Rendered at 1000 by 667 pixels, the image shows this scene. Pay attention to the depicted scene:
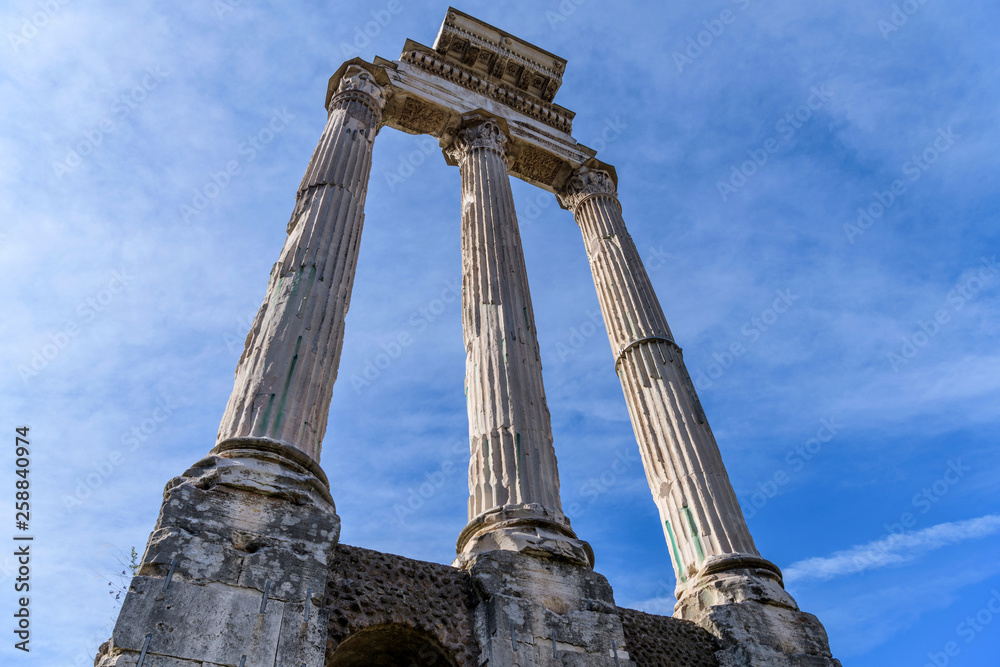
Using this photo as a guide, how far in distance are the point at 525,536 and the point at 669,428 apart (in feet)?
15.0

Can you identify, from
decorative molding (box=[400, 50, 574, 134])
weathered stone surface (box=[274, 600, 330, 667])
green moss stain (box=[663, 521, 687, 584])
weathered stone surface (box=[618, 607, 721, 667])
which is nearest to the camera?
weathered stone surface (box=[274, 600, 330, 667])

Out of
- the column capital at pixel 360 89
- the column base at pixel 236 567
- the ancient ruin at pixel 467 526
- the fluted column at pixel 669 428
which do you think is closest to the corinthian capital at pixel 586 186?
the fluted column at pixel 669 428

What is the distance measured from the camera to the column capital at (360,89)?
14539mm

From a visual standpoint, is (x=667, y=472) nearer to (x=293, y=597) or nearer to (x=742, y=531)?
(x=742, y=531)

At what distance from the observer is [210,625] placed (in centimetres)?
601

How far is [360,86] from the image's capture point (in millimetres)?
14828

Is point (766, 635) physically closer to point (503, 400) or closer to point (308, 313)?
point (503, 400)

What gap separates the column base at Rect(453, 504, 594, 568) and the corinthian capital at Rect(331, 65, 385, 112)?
958 centimetres

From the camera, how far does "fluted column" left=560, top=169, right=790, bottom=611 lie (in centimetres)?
1052

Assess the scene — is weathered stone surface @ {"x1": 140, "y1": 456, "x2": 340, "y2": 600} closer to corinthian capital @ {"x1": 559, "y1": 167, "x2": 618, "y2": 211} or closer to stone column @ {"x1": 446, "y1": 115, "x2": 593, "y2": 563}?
stone column @ {"x1": 446, "y1": 115, "x2": 593, "y2": 563}

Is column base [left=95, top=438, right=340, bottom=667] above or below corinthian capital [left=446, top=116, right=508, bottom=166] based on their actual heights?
below

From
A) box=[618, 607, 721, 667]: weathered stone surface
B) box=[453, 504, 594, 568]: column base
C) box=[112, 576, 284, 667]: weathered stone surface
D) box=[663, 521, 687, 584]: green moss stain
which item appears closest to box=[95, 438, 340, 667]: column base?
box=[112, 576, 284, 667]: weathered stone surface

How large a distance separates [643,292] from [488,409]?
5667 millimetres

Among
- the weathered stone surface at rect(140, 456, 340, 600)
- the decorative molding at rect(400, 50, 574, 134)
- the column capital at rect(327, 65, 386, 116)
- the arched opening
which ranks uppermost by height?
the decorative molding at rect(400, 50, 574, 134)
